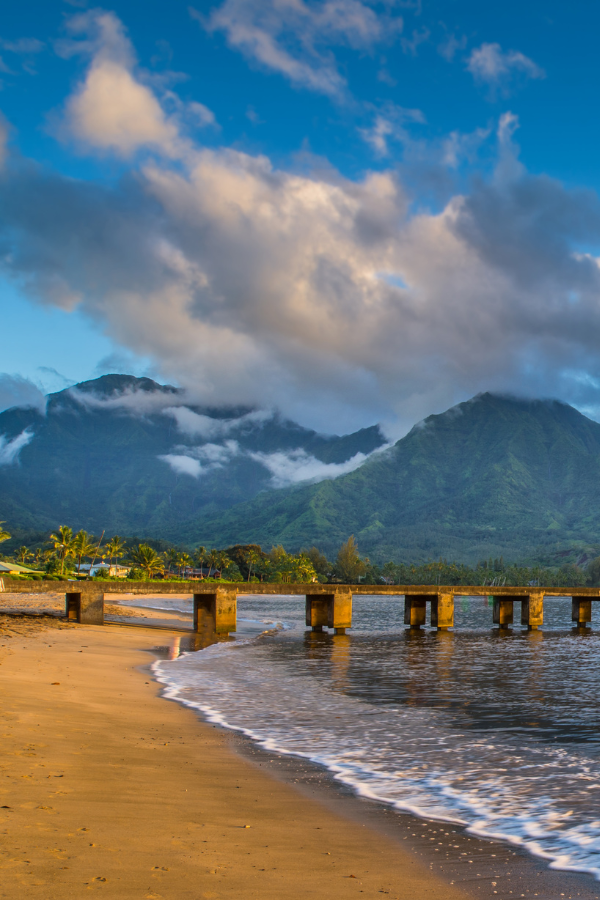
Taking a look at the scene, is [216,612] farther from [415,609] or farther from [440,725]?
[440,725]

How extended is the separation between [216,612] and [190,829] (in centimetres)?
4807

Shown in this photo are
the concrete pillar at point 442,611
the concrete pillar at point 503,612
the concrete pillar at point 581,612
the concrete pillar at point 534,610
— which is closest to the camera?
the concrete pillar at point 442,611

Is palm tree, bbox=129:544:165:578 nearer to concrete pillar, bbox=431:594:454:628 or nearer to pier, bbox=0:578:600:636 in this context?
pier, bbox=0:578:600:636

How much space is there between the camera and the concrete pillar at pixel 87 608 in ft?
177

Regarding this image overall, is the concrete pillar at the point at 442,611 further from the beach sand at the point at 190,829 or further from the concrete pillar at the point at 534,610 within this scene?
the beach sand at the point at 190,829

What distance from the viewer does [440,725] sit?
19.6 meters

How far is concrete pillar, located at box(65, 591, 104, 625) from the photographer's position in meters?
53.9

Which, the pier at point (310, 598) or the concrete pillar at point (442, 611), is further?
the concrete pillar at point (442, 611)

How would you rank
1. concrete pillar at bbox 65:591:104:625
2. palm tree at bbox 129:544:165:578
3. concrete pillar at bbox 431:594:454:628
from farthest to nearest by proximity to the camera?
palm tree at bbox 129:544:165:578 → concrete pillar at bbox 431:594:454:628 → concrete pillar at bbox 65:591:104:625

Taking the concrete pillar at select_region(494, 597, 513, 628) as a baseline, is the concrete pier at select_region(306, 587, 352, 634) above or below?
above

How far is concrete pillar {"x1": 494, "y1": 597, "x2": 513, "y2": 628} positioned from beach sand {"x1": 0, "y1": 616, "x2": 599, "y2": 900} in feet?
238

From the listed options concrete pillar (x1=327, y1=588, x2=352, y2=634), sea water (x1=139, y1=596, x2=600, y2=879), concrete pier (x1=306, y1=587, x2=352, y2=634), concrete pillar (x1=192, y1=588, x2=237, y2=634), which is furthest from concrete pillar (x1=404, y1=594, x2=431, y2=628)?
sea water (x1=139, y1=596, x2=600, y2=879)

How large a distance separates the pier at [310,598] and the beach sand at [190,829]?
3615 centimetres

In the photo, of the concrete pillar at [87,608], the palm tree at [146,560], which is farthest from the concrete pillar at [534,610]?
the palm tree at [146,560]
